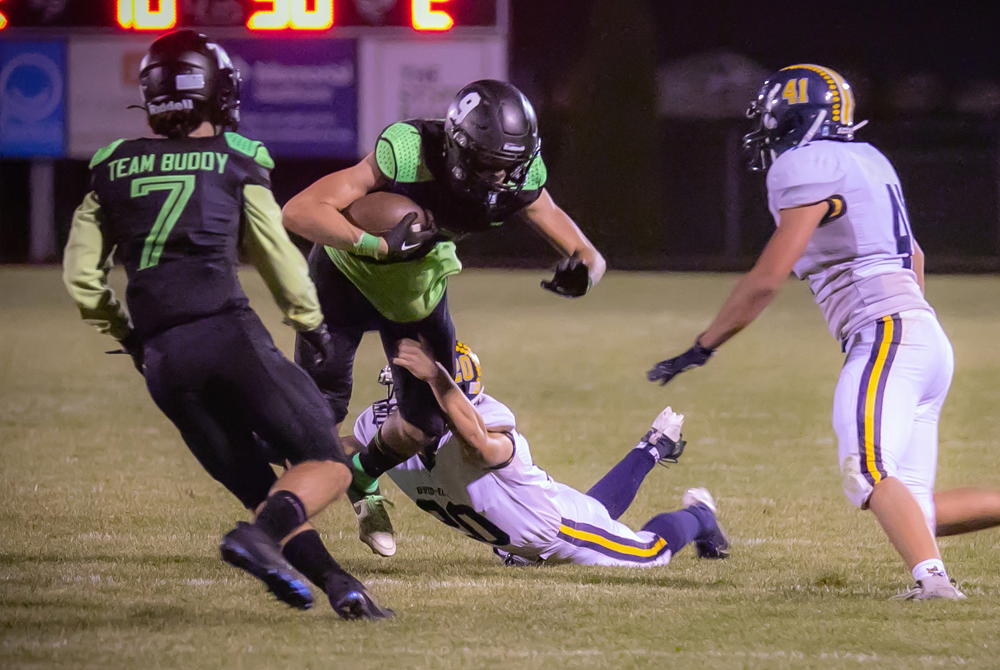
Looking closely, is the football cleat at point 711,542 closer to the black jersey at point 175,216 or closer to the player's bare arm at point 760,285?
the player's bare arm at point 760,285

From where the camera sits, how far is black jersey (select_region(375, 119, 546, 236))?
3889mm

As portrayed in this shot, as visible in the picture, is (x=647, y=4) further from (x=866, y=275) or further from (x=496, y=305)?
(x=866, y=275)

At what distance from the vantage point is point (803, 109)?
3830mm

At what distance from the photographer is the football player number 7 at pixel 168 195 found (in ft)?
10.4

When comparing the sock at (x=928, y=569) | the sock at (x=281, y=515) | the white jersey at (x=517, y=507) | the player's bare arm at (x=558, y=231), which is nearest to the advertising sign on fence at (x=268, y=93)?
the player's bare arm at (x=558, y=231)

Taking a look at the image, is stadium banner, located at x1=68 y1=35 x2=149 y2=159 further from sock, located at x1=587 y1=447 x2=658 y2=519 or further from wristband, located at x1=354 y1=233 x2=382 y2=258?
wristband, located at x1=354 y1=233 x2=382 y2=258

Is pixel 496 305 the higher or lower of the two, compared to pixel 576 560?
lower

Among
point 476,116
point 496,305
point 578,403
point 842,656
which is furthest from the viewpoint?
point 496,305

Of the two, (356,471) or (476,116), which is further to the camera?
(356,471)

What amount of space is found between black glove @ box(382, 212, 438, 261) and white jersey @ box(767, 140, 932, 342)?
95cm

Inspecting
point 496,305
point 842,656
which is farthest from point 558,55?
point 842,656

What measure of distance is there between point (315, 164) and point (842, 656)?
1349 cm

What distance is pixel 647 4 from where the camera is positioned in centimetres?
1605

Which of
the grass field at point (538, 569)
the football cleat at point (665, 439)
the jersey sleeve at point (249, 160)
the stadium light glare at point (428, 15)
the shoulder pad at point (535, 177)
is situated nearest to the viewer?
the grass field at point (538, 569)
